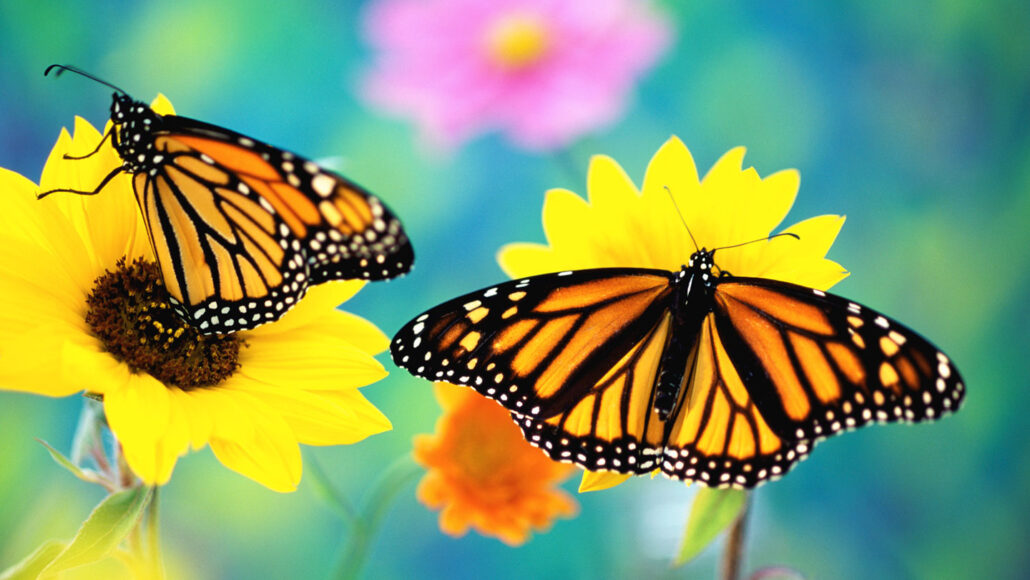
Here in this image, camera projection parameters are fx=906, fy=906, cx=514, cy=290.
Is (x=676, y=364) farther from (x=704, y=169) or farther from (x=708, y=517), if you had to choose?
(x=704, y=169)

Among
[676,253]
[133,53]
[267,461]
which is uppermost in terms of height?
[133,53]

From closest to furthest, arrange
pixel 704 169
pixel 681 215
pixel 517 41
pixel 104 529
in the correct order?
pixel 104 529 < pixel 681 215 < pixel 517 41 < pixel 704 169

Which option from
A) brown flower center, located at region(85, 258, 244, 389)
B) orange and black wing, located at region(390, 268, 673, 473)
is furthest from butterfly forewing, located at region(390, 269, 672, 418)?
brown flower center, located at region(85, 258, 244, 389)

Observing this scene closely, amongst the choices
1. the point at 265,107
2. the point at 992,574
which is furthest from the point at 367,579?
the point at 992,574

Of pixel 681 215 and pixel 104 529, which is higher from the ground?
pixel 681 215

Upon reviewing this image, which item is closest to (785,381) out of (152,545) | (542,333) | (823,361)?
(823,361)

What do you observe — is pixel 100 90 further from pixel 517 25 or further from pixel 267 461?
pixel 267 461

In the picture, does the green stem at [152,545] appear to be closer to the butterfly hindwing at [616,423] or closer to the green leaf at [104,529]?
the green leaf at [104,529]
